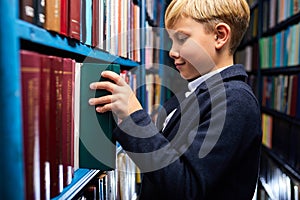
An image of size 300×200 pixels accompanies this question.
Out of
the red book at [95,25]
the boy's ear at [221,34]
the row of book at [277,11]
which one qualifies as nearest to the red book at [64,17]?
the red book at [95,25]

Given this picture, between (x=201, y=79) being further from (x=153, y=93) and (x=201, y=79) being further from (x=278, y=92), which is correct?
(x=278, y=92)

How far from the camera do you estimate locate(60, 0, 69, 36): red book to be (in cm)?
73

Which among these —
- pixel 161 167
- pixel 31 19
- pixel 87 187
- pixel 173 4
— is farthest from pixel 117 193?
pixel 31 19

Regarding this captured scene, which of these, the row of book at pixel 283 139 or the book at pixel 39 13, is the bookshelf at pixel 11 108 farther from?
the row of book at pixel 283 139

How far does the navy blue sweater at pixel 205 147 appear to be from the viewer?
78cm

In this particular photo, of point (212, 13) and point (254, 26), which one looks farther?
point (254, 26)

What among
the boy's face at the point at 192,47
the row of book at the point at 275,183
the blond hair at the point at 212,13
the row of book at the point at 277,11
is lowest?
the row of book at the point at 275,183

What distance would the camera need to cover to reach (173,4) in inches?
38.4

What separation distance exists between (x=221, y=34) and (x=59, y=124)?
1.49ft

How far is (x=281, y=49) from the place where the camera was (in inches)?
99.0

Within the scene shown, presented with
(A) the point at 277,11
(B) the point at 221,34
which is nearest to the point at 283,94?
(A) the point at 277,11

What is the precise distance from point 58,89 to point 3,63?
19 centimetres

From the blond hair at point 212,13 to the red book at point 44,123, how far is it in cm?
41

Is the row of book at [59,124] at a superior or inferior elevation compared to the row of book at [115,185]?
superior
